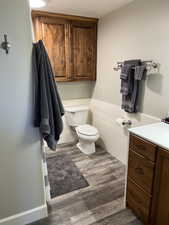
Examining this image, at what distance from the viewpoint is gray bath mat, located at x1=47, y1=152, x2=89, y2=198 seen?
81.4 inches

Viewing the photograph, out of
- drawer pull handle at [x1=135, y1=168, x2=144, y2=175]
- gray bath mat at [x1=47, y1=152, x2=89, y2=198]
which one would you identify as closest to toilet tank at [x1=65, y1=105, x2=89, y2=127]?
gray bath mat at [x1=47, y1=152, x2=89, y2=198]

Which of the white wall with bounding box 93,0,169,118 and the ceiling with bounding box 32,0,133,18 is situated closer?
the white wall with bounding box 93,0,169,118

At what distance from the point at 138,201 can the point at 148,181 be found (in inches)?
12.0

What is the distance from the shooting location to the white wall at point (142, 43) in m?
1.80

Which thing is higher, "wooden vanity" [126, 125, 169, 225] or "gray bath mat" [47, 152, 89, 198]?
"wooden vanity" [126, 125, 169, 225]

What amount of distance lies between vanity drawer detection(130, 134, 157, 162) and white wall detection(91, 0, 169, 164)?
60cm

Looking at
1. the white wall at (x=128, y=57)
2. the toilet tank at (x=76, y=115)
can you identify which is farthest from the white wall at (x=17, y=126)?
the toilet tank at (x=76, y=115)

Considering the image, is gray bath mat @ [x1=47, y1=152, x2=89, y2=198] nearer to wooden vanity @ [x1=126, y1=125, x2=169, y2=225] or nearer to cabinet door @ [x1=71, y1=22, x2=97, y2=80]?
wooden vanity @ [x1=126, y1=125, x2=169, y2=225]

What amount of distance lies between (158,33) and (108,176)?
192 centimetres

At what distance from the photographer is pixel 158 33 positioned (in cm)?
183

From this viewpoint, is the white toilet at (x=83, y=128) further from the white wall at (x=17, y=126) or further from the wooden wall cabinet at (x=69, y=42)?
the white wall at (x=17, y=126)

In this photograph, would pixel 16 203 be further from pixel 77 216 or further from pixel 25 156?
pixel 77 216

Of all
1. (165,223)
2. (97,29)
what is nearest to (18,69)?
(165,223)

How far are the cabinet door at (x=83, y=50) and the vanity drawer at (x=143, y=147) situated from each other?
70.1 inches
